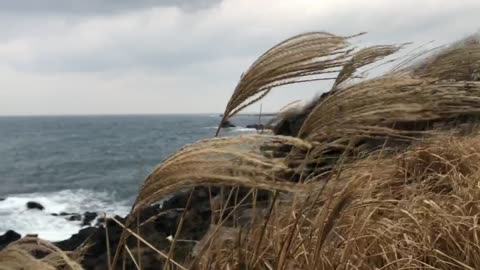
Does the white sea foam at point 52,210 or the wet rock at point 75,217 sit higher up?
the wet rock at point 75,217

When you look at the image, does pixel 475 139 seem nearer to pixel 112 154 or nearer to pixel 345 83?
pixel 345 83

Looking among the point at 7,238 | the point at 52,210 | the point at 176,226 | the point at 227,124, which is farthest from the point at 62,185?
the point at 227,124

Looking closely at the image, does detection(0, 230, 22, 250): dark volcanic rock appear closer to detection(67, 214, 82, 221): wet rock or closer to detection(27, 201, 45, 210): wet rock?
detection(67, 214, 82, 221): wet rock

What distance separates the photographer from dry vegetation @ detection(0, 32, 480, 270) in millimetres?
1591

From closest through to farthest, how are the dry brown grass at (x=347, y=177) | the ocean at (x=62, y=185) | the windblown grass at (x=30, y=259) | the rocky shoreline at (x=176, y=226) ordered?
the dry brown grass at (x=347, y=177) < the windblown grass at (x=30, y=259) < the rocky shoreline at (x=176, y=226) < the ocean at (x=62, y=185)

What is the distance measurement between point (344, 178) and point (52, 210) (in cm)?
2904

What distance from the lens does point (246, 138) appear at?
5.18ft

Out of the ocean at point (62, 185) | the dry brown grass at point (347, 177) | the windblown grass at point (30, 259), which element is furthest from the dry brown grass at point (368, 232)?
the ocean at point (62, 185)

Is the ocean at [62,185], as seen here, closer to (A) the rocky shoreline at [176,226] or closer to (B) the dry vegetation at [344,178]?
(A) the rocky shoreline at [176,226]

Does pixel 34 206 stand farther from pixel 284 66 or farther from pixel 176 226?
pixel 284 66

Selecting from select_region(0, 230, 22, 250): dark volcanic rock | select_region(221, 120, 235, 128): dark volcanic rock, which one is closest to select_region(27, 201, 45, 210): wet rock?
select_region(0, 230, 22, 250): dark volcanic rock

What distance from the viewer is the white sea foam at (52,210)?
24.6 meters

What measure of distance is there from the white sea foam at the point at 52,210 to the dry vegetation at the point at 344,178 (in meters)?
19.7

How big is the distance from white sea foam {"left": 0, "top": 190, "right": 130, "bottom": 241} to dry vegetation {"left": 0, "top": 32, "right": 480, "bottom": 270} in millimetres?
19716
